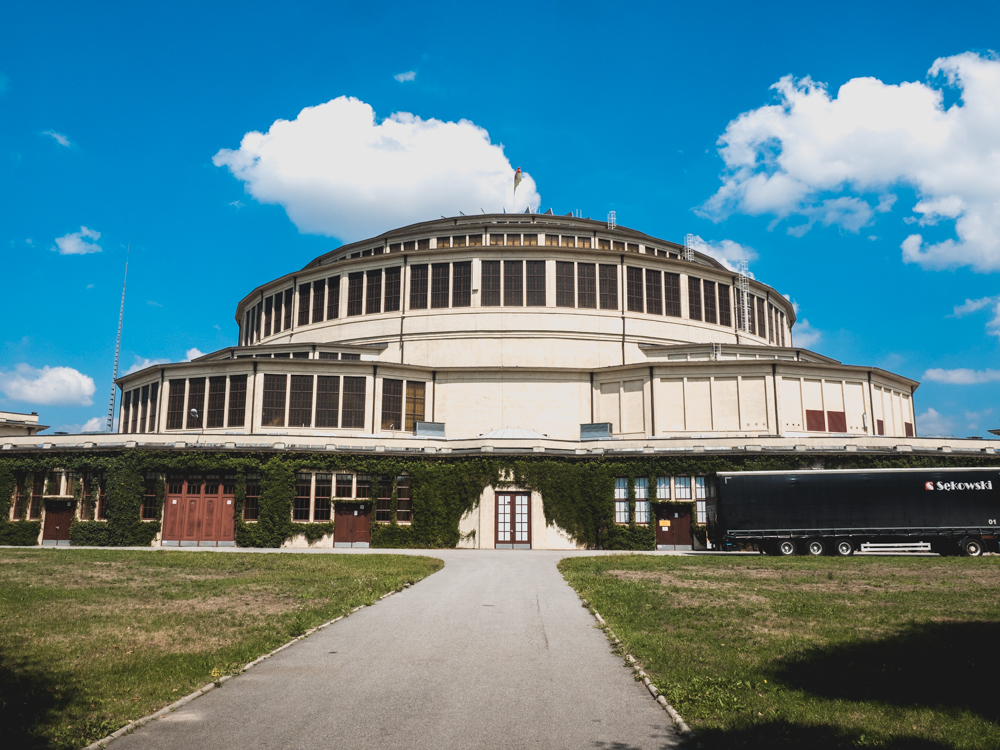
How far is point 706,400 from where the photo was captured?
167ft

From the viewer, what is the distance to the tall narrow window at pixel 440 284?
59.5 meters

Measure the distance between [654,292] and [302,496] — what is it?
31161 millimetres

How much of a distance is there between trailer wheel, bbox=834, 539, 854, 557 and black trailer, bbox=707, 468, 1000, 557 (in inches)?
1.6

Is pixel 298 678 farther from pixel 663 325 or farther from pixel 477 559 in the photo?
pixel 663 325

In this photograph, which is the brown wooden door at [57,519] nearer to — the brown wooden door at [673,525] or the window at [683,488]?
the brown wooden door at [673,525]

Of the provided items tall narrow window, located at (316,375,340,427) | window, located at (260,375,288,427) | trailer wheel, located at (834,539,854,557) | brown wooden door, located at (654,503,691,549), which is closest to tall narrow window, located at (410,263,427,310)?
tall narrow window, located at (316,375,340,427)

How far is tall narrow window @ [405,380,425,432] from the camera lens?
173 ft

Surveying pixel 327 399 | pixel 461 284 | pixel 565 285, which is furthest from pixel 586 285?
pixel 327 399

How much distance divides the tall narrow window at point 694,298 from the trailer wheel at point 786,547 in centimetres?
2812

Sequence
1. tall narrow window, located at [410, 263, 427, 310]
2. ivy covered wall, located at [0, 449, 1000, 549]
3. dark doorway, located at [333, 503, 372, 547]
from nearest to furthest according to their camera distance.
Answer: ivy covered wall, located at [0, 449, 1000, 549] < dark doorway, located at [333, 503, 372, 547] < tall narrow window, located at [410, 263, 427, 310]

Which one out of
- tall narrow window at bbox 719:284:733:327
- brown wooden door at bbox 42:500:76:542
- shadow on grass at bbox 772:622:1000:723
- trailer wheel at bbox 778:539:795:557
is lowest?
shadow on grass at bbox 772:622:1000:723

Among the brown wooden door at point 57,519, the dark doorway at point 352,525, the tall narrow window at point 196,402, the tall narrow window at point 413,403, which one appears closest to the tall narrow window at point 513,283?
the tall narrow window at point 413,403

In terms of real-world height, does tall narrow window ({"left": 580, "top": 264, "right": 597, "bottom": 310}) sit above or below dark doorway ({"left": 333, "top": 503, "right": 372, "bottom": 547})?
above

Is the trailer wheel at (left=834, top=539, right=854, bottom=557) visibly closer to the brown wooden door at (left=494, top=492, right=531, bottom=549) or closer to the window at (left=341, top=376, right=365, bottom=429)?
the brown wooden door at (left=494, top=492, right=531, bottom=549)
